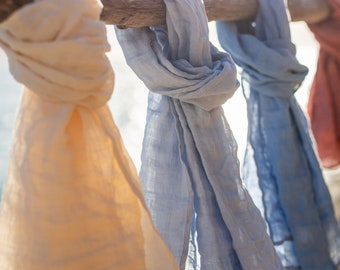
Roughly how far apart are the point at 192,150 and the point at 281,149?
242 millimetres

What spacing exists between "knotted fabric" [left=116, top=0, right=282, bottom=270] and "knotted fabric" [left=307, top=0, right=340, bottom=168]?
34cm

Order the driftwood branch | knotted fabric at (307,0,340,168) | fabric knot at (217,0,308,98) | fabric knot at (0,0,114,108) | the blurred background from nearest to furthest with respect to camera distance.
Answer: fabric knot at (0,0,114,108), the driftwood branch, fabric knot at (217,0,308,98), knotted fabric at (307,0,340,168), the blurred background

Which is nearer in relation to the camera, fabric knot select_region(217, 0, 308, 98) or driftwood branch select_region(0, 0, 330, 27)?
driftwood branch select_region(0, 0, 330, 27)

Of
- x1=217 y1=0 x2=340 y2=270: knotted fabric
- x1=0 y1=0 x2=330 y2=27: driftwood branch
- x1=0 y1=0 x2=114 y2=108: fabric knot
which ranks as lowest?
x1=217 y1=0 x2=340 y2=270: knotted fabric

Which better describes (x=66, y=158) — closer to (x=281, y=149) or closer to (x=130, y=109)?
(x=281, y=149)

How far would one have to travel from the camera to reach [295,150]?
3.79 ft

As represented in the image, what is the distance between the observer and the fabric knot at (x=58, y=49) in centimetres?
71

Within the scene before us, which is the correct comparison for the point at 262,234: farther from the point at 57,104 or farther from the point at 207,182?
the point at 57,104

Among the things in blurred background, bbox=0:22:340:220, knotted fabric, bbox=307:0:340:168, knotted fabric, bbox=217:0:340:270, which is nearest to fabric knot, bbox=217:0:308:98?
knotted fabric, bbox=217:0:340:270

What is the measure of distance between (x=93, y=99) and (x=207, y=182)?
270mm

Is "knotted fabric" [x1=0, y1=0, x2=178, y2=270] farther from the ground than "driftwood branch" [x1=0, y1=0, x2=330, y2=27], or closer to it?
closer to it

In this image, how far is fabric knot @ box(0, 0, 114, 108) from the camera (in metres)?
0.71

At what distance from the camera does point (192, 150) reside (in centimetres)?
95

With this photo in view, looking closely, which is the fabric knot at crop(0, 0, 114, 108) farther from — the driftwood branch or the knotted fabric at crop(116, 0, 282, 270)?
the knotted fabric at crop(116, 0, 282, 270)
